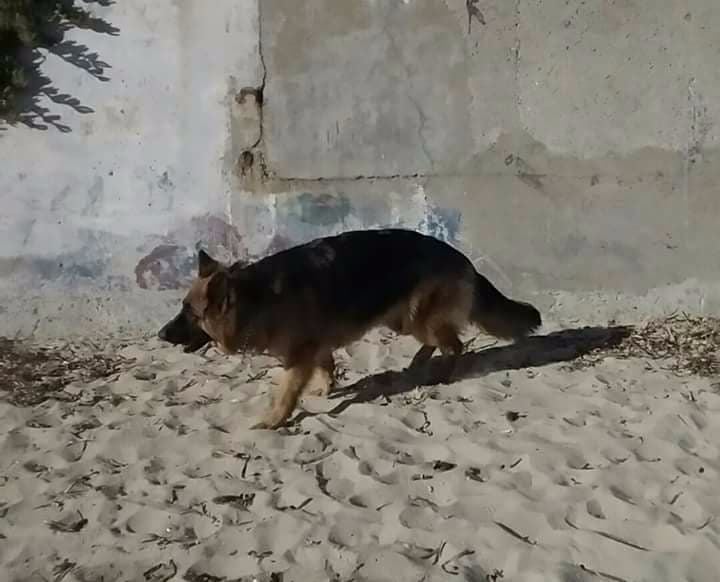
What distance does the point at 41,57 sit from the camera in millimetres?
7078

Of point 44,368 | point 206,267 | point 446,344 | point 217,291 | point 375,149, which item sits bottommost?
point 44,368

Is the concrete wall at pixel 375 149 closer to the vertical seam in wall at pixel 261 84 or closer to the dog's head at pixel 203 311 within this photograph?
the vertical seam in wall at pixel 261 84

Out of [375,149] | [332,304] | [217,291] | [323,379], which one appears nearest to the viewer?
[217,291]

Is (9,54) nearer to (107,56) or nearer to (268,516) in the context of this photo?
(107,56)

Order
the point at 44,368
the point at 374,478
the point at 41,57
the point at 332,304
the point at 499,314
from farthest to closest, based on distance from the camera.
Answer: the point at 41,57
the point at 44,368
the point at 499,314
the point at 332,304
the point at 374,478

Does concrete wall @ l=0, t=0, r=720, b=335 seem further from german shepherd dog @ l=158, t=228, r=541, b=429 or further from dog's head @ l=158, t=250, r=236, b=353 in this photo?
dog's head @ l=158, t=250, r=236, b=353

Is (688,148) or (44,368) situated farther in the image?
(688,148)

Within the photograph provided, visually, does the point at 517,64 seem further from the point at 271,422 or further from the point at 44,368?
the point at 44,368

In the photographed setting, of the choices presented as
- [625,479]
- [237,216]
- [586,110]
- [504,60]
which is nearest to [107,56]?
[237,216]

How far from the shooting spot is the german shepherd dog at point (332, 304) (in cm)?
538

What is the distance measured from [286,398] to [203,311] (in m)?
0.66

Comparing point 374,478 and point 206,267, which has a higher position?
point 206,267

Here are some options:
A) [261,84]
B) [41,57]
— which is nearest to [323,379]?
[261,84]

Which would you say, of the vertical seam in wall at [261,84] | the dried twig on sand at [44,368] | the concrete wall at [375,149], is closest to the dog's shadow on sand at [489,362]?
the concrete wall at [375,149]
